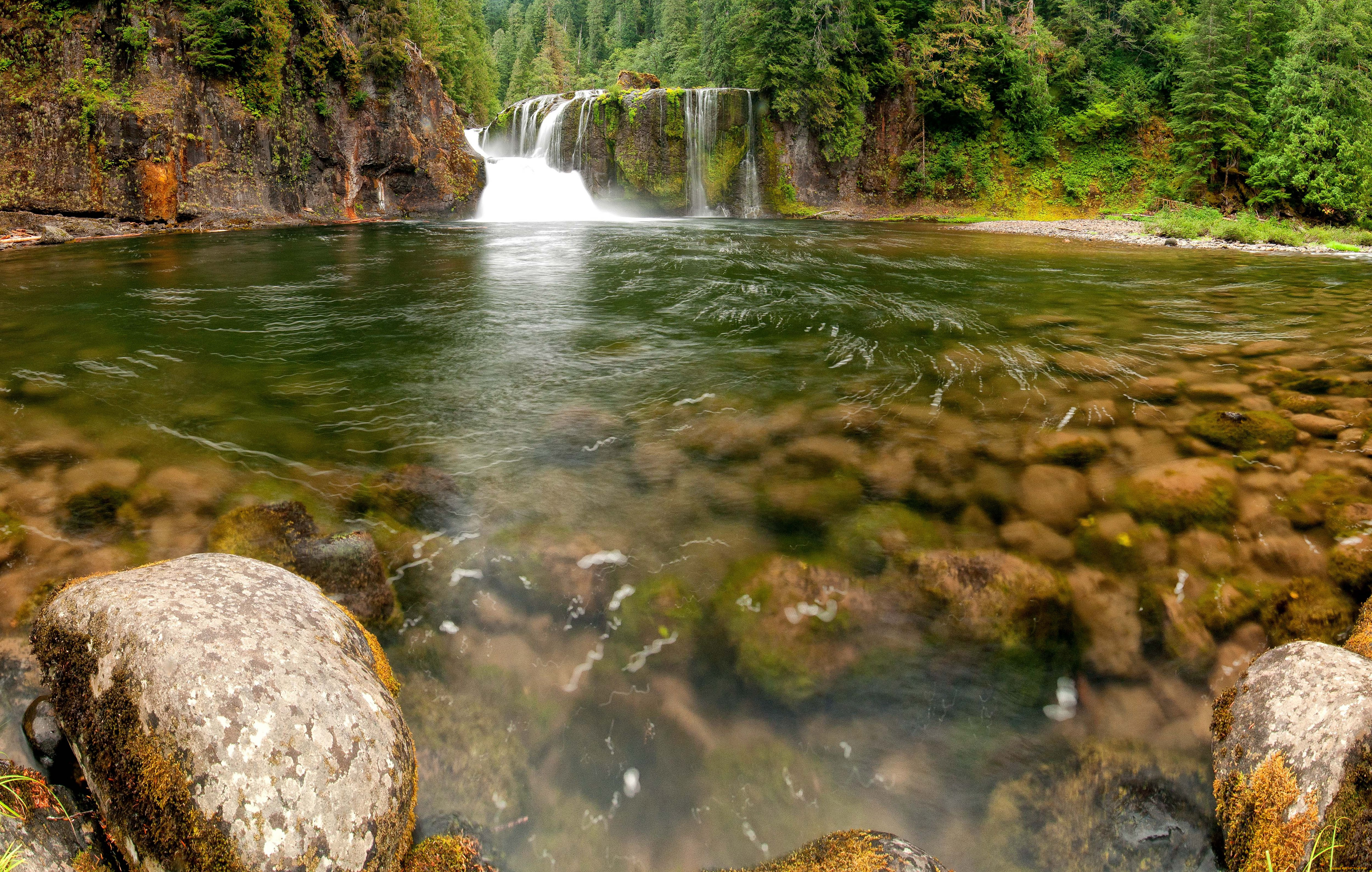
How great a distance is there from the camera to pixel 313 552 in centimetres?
341

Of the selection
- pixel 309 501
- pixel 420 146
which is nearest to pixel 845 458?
pixel 309 501

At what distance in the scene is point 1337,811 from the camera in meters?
2.03

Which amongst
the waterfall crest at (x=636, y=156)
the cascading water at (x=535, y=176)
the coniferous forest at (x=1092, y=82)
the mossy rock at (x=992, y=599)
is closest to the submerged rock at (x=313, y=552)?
the mossy rock at (x=992, y=599)

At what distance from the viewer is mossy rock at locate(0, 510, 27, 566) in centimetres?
329

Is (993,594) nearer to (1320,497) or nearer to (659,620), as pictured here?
(659,620)

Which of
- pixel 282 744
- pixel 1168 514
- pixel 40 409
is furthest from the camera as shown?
pixel 40 409

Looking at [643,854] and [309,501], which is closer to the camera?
[643,854]

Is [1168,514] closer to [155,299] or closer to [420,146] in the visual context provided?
[155,299]

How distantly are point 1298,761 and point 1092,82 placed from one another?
1615 inches

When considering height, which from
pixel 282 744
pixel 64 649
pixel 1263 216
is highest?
pixel 1263 216

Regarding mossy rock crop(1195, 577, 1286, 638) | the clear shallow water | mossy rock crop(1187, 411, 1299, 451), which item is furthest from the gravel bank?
mossy rock crop(1195, 577, 1286, 638)

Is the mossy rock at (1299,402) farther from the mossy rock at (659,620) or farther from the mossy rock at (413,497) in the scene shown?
the mossy rock at (413,497)

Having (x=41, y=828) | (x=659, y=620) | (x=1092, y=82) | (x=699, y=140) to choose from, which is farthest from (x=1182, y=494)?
(x=1092, y=82)

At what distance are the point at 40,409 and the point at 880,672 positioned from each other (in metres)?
6.51
